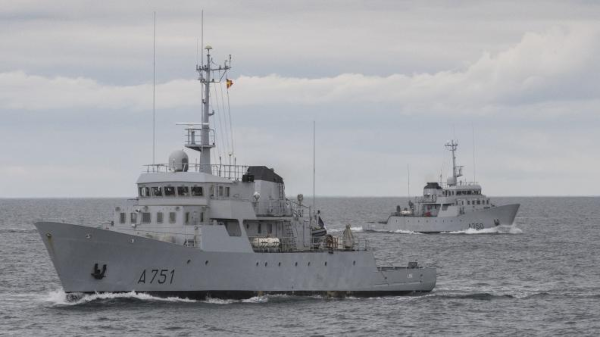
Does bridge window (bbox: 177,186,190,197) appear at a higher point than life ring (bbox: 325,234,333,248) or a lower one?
higher

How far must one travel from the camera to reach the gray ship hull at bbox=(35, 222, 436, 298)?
38.5m

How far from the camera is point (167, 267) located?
39.4 meters

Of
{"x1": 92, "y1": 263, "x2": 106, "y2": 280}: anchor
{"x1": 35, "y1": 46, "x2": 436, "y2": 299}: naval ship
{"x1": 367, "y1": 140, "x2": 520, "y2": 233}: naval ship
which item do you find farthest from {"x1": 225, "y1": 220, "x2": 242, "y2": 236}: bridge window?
{"x1": 367, "y1": 140, "x2": 520, "y2": 233}: naval ship

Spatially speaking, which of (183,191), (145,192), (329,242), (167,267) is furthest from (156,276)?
(329,242)

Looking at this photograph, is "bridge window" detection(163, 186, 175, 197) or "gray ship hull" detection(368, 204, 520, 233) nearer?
"bridge window" detection(163, 186, 175, 197)

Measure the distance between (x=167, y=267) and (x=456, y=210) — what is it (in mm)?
69036

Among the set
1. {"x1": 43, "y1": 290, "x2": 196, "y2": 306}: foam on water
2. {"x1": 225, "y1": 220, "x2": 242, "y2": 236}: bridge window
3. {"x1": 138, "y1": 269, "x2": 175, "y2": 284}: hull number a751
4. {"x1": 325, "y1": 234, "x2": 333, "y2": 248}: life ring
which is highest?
{"x1": 225, "y1": 220, "x2": 242, "y2": 236}: bridge window

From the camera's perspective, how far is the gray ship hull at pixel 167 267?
3847 centimetres

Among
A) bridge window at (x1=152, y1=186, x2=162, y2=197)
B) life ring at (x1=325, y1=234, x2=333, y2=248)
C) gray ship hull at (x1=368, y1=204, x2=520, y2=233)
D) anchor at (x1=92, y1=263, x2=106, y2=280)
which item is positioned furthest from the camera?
gray ship hull at (x1=368, y1=204, x2=520, y2=233)

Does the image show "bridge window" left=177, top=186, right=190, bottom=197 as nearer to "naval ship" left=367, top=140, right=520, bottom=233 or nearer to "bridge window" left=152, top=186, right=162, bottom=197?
"bridge window" left=152, top=186, right=162, bottom=197

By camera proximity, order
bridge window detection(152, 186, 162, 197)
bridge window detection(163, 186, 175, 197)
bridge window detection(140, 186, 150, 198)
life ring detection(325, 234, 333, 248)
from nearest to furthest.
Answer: bridge window detection(163, 186, 175, 197)
bridge window detection(152, 186, 162, 197)
bridge window detection(140, 186, 150, 198)
life ring detection(325, 234, 333, 248)

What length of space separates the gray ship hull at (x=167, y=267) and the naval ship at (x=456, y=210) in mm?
62862

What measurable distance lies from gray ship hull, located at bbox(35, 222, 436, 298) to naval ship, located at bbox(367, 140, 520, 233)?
62862 millimetres

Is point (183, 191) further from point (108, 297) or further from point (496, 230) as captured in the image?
point (496, 230)
